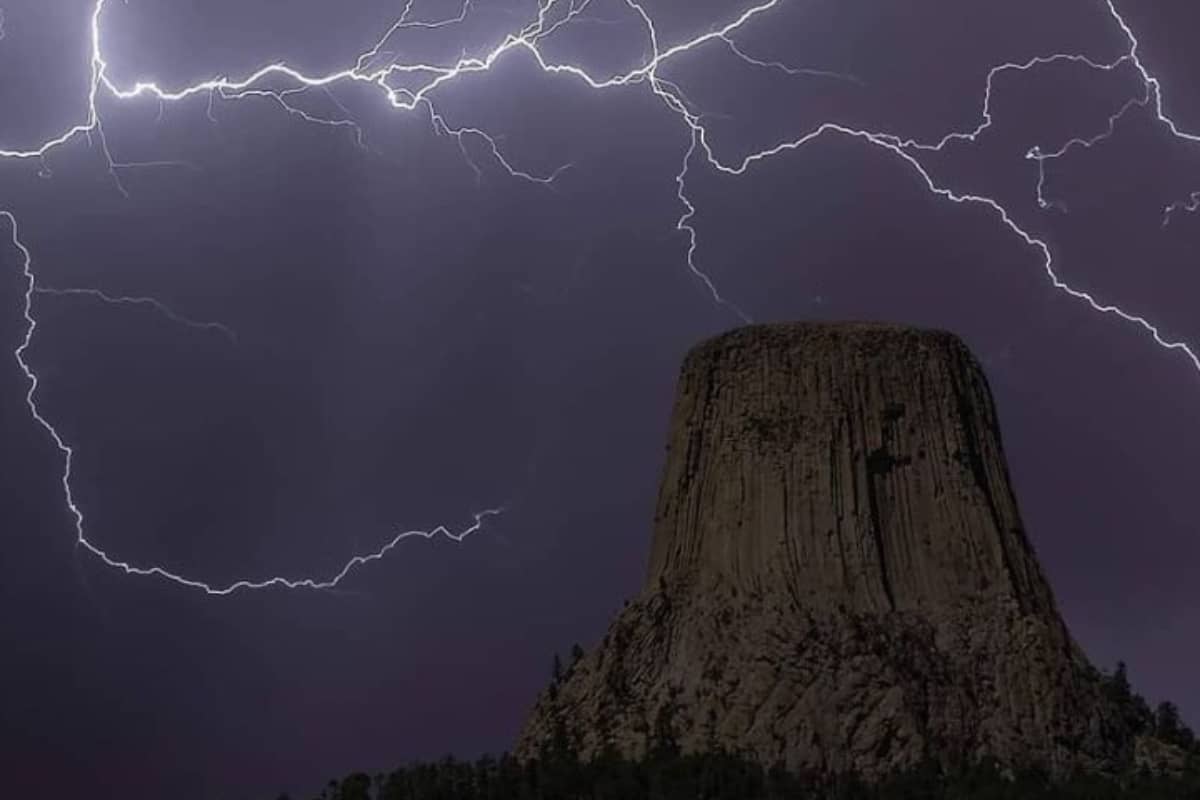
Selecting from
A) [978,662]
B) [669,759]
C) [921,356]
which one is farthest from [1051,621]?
[669,759]

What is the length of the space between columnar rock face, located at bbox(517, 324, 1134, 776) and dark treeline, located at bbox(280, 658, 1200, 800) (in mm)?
421

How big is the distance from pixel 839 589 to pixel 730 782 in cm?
367

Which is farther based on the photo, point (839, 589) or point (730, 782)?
point (839, 589)

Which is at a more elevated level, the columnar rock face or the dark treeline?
the columnar rock face

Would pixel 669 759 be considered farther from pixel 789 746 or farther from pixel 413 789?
pixel 413 789

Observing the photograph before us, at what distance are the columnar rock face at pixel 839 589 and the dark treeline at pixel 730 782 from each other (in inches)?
16.6

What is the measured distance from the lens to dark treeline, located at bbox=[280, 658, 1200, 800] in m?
25.3

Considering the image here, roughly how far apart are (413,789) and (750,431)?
6.84 m

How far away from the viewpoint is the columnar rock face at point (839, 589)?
26844 mm

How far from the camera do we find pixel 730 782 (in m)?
25.6

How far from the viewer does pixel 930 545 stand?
28641 mm

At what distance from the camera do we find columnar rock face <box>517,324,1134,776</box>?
26.8m

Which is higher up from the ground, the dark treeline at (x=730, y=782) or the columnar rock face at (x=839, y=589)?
Answer: the columnar rock face at (x=839, y=589)

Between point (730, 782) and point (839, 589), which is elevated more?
point (839, 589)
